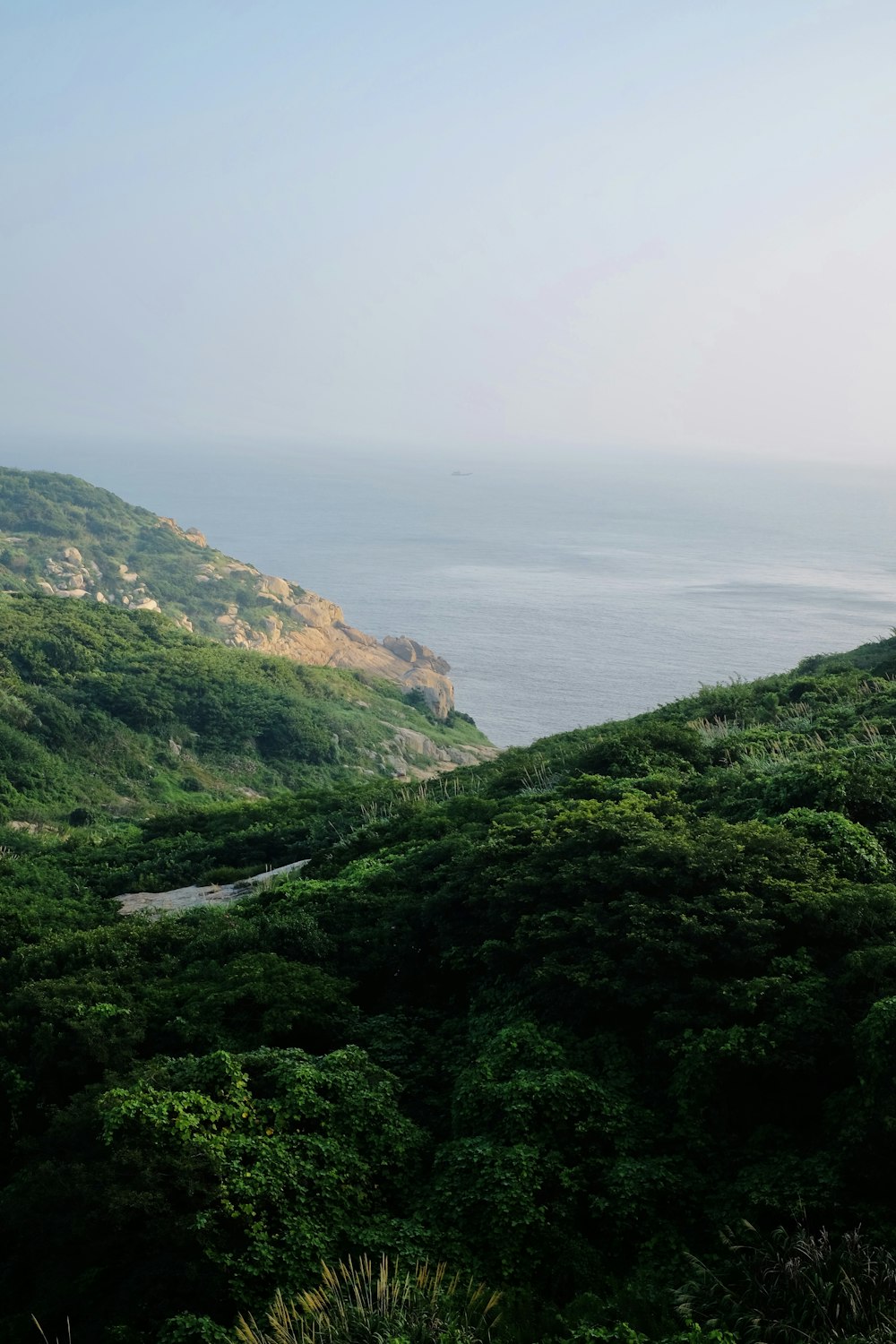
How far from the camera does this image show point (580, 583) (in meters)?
118

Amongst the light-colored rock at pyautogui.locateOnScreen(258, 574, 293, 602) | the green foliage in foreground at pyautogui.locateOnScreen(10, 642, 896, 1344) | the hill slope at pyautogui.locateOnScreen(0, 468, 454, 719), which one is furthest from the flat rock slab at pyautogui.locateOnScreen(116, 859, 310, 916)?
the light-colored rock at pyautogui.locateOnScreen(258, 574, 293, 602)

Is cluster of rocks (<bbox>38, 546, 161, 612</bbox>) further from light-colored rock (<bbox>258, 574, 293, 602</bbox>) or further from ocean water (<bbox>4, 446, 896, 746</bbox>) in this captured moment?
ocean water (<bbox>4, 446, 896, 746</bbox>)

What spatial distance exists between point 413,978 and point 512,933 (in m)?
1.35

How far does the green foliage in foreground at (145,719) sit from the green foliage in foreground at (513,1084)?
21.2 metres

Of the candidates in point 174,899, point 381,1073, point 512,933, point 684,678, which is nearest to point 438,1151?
point 381,1073

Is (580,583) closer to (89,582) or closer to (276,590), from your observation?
(276,590)

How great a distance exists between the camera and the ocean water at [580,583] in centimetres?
7938

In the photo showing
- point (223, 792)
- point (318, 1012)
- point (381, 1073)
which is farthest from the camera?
Result: point (223, 792)

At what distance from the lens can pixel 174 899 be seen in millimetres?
18781

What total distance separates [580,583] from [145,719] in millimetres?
81350

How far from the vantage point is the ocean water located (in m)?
79.4

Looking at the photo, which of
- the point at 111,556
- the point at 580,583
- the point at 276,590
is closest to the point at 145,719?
the point at 276,590

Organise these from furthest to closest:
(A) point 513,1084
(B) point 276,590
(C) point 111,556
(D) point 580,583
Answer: (D) point 580,583, (C) point 111,556, (B) point 276,590, (A) point 513,1084

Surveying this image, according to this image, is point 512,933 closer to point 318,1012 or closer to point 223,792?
point 318,1012
